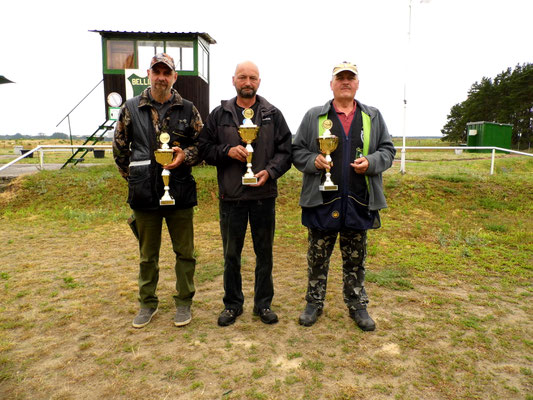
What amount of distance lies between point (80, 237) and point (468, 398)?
21.3 feet

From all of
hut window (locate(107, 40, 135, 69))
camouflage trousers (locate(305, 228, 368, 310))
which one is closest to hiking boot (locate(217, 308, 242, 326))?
camouflage trousers (locate(305, 228, 368, 310))

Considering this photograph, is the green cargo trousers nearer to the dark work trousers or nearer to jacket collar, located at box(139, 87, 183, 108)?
the dark work trousers

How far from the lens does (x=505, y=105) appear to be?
138 feet

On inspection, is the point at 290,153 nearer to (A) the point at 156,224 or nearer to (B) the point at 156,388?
(A) the point at 156,224

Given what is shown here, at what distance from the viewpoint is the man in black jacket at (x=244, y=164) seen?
3.32 meters

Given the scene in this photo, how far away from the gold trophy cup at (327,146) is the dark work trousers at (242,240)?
0.54 m

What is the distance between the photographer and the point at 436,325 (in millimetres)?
3457

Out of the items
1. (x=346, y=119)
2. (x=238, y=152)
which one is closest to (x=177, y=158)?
(x=238, y=152)

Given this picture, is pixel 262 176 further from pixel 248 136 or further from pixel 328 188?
pixel 328 188

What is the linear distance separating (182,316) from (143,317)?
0.37m

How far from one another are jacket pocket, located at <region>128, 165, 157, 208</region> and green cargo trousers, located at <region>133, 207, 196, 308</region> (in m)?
0.17

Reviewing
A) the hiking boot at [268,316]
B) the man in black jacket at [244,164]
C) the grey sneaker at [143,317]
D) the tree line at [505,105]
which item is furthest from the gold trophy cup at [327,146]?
the tree line at [505,105]

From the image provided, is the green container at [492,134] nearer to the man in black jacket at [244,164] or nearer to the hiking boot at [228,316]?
the man in black jacket at [244,164]

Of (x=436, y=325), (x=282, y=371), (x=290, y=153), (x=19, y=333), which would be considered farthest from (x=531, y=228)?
(x=19, y=333)
